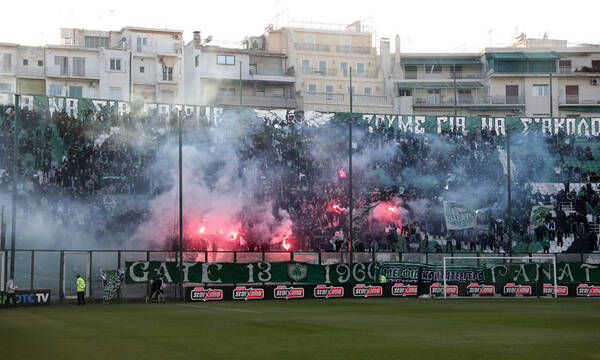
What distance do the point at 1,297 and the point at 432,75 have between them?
A: 7737 cm

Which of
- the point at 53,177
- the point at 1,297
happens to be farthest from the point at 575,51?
the point at 1,297

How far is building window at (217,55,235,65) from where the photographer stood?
10262 centimetres

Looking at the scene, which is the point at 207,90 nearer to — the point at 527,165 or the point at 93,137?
the point at 93,137

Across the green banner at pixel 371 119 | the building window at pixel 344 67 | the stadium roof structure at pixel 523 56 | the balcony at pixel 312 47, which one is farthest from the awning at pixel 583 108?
the balcony at pixel 312 47

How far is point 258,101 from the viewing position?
102 m

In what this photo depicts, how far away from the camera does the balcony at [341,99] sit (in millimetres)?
102812

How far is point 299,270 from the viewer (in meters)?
57.1

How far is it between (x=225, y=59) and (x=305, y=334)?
80.6 m

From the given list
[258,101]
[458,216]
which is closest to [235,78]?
[258,101]

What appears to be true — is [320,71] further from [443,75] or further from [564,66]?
[564,66]

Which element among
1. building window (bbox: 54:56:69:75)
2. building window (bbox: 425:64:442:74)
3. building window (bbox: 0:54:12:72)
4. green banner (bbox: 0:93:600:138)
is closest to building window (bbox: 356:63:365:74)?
building window (bbox: 425:64:442:74)

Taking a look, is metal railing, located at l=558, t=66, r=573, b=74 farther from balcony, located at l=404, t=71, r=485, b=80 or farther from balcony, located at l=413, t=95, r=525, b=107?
balcony, located at l=404, t=71, r=485, b=80

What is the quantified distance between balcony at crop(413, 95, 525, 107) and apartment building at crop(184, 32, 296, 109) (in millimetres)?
17121

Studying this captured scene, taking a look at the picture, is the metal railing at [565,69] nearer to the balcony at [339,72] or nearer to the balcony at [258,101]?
the balcony at [339,72]
